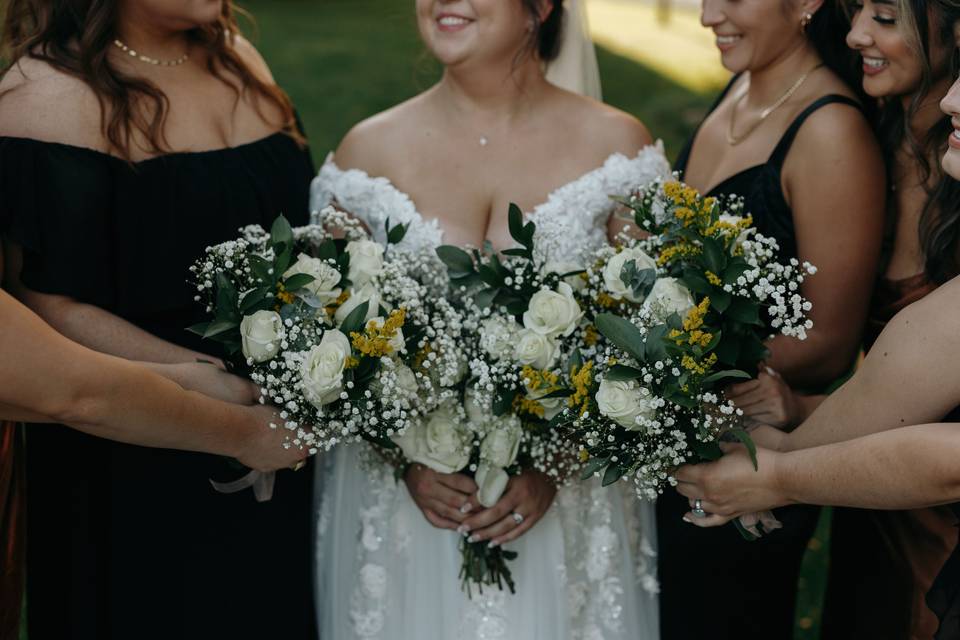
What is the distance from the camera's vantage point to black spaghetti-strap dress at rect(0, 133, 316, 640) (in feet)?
9.68

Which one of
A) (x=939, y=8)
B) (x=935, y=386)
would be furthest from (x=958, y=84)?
(x=935, y=386)

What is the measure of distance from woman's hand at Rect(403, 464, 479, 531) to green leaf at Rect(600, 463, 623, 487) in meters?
0.56

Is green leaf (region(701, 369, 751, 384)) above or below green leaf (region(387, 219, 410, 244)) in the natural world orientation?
below

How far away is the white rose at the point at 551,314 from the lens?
9.43 feet

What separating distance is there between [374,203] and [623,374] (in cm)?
121

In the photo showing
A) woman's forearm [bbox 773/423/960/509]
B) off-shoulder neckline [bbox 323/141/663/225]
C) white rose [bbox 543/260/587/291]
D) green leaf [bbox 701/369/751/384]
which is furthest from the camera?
off-shoulder neckline [bbox 323/141/663/225]

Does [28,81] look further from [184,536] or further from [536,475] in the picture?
[536,475]

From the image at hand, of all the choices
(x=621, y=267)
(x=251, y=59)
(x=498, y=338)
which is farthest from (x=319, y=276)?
(x=251, y=59)

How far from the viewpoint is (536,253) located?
3.11 m

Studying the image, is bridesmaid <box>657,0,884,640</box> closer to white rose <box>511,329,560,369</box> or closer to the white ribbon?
white rose <box>511,329,560,369</box>

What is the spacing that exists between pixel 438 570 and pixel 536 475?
0.45 metres

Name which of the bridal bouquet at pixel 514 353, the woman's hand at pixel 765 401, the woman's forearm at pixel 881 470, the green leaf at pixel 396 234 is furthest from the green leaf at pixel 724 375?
the green leaf at pixel 396 234

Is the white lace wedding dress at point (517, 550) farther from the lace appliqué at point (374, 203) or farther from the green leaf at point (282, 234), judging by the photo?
the green leaf at point (282, 234)

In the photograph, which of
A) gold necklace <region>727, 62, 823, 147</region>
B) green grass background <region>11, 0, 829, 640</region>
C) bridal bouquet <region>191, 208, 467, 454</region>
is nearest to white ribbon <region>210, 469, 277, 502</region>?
bridal bouquet <region>191, 208, 467, 454</region>
